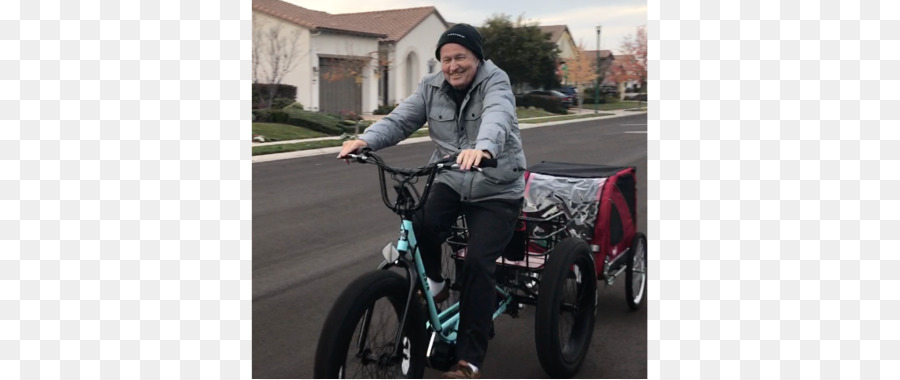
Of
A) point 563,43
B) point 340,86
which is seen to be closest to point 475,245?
point 340,86

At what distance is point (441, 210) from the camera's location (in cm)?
418

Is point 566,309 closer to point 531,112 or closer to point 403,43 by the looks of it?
point 403,43

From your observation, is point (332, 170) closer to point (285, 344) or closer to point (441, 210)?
point (285, 344)

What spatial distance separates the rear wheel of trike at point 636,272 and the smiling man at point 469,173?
187 cm

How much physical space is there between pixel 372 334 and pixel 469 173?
1.03 m

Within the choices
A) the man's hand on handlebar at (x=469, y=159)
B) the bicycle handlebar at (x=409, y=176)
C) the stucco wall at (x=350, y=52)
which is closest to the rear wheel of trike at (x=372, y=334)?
the bicycle handlebar at (x=409, y=176)

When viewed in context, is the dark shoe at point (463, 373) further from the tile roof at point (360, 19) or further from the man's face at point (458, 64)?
the tile roof at point (360, 19)

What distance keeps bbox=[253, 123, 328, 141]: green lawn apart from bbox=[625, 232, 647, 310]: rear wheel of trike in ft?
57.0

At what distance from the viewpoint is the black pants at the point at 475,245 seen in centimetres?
407

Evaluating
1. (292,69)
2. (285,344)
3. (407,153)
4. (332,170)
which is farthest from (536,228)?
(292,69)

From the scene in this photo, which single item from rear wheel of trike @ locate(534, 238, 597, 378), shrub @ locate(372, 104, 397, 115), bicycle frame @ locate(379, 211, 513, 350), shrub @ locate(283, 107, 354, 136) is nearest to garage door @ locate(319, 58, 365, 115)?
shrub @ locate(372, 104, 397, 115)

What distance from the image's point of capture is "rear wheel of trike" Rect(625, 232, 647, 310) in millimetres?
5816

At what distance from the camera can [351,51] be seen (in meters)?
35.5

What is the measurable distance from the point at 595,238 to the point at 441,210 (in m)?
1.59
